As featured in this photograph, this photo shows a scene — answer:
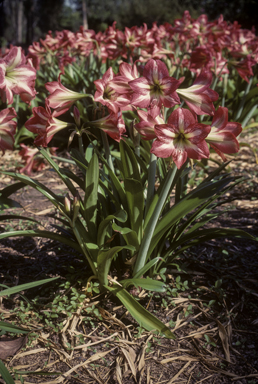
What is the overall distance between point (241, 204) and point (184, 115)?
1.82 metres

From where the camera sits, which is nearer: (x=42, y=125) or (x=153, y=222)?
(x=42, y=125)

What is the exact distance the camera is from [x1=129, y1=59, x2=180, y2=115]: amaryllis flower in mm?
1195

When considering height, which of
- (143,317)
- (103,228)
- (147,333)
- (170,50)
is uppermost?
(170,50)

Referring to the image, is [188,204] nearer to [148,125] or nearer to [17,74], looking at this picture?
[148,125]

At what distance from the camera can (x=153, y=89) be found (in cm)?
122

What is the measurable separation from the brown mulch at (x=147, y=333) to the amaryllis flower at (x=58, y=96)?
35.5 inches

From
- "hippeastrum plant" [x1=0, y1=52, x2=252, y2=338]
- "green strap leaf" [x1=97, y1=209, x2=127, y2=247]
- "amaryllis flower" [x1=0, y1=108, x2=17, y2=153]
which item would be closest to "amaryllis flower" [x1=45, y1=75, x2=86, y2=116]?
"hippeastrum plant" [x1=0, y1=52, x2=252, y2=338]

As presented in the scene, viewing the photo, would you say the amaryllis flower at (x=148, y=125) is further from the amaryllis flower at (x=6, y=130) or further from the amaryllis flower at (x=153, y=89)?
the amaryllis flower at (x=6, y=130)

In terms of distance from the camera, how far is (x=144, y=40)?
347 centimetres

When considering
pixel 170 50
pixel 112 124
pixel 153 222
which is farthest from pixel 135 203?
pixel 170 50

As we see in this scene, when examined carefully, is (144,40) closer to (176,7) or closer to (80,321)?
(80,321)

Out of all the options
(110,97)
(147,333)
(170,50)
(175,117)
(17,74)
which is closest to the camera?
(175,117)

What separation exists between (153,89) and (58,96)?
41cm

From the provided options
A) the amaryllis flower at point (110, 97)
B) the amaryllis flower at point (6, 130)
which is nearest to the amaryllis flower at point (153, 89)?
the amaryllis flower at point (110, 97)
